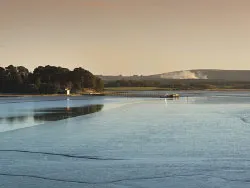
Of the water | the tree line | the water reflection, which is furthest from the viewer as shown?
the tree line

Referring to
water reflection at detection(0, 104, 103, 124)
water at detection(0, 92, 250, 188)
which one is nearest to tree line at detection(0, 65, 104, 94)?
water reflection at detection(0, 104, 103, 124)

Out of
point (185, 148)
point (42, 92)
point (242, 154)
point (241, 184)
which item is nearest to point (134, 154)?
point (185, 148)

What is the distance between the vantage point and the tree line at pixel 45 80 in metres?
149

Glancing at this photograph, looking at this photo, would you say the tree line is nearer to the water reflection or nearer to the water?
the water reflection

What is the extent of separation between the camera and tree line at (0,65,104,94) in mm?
148750

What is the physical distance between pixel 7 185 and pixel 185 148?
7.75 meters

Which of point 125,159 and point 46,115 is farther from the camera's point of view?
point 46,115

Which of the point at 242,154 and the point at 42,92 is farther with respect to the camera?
the point at 42,92

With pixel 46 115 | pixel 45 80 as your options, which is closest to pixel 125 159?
pixel 46 115

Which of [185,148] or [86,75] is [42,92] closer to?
[86,75]

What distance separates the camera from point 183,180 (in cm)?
1079

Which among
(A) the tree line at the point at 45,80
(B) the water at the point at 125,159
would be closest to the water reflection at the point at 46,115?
(B) the water at the point at 125,159

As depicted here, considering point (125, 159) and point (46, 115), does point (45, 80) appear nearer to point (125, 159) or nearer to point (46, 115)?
point (46, 115)

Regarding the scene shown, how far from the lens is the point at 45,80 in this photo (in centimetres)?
16638
